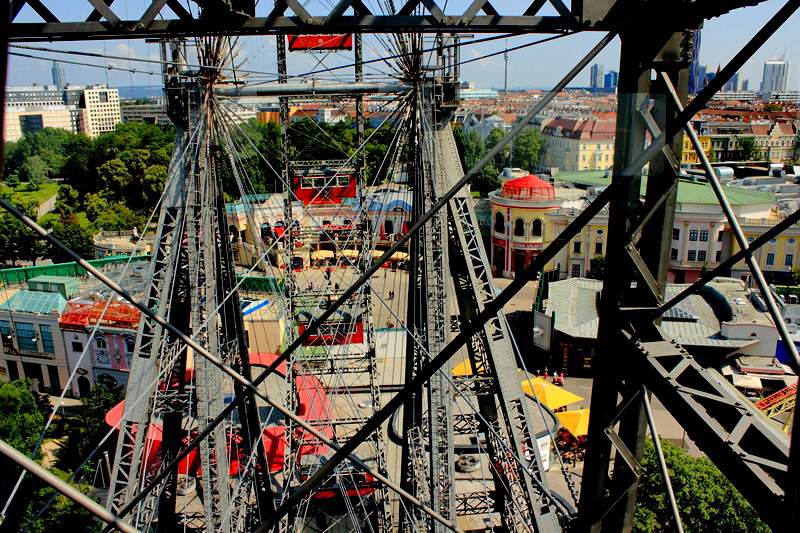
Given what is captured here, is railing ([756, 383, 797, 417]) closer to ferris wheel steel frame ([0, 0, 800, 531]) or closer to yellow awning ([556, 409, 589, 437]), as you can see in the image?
yellow awning ([556, 409, 589, 437])

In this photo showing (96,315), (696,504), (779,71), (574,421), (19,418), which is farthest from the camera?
(96,315)

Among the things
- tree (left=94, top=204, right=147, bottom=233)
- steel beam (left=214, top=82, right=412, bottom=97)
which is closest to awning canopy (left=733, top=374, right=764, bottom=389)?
steel beam (left=214, top=82, right=412, bottom=97)

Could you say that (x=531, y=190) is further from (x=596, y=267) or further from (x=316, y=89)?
(x=316, y=89)

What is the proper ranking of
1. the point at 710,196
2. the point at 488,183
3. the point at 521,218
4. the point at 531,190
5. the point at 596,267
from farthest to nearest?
the point at 488,183, the point at 521,218, the point at 531,190, the point at 596,267, the point at 710,196

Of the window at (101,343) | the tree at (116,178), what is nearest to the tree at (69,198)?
the tree at (116,178)

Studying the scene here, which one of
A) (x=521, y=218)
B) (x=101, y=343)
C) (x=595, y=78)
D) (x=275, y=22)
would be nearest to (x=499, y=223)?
(x=521, y=218)

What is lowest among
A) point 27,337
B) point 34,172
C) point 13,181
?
point 27,337

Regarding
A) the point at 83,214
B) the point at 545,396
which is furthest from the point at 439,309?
the point at 83,214
